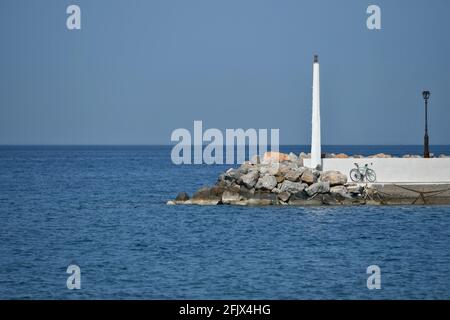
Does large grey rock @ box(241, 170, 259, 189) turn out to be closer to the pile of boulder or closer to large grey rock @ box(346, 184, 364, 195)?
the pile of boulder

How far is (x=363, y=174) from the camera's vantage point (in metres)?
39.4

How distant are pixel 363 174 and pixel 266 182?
445 centimetres

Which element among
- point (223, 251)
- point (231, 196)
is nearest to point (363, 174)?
point (231, 196)

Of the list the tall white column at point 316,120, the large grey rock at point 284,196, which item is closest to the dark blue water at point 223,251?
the large grey rock at point 284,196

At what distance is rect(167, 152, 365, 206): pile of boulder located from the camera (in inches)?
1554

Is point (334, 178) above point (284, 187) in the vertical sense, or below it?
above

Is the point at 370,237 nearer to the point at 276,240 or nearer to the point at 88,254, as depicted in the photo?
the point at 276,240

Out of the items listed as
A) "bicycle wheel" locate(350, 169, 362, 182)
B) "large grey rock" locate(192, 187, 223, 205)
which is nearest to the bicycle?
"bicycle wheel" locate(350, 169, 362, 182)

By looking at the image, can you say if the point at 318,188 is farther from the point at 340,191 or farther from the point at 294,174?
the point at 294,174

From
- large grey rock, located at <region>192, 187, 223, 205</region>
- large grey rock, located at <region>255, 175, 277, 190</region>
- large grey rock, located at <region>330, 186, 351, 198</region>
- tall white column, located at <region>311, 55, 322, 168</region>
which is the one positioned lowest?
large grey rock, located at <region>192, 187, 223, 205</region>

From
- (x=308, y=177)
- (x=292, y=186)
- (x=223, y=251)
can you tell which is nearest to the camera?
(x=223, y=251)

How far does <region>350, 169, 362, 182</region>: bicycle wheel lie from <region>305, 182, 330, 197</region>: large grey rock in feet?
4.63

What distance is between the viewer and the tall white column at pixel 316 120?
40.2 meters
